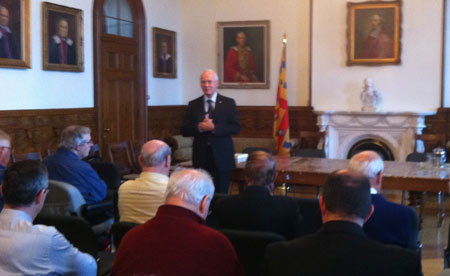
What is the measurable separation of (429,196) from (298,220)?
628 cm

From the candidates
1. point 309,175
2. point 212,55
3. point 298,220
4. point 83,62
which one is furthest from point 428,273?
point 212,55

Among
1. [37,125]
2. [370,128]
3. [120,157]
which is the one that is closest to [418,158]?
[370,128]

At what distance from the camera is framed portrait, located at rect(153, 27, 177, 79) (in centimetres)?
1045

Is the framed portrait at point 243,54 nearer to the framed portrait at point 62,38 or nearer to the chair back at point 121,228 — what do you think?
the framed portrait at point 62,38

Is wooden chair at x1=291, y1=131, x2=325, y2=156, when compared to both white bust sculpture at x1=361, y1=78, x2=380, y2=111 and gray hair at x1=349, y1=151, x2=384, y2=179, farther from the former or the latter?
gray hair at x1=349, y1=151, x2=384, y2=179

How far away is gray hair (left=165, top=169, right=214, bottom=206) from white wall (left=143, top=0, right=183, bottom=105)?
8.02 metres

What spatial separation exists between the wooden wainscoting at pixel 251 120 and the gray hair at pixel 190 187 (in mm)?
7904

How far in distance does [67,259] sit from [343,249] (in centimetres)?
123

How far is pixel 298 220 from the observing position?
3100 millimetres

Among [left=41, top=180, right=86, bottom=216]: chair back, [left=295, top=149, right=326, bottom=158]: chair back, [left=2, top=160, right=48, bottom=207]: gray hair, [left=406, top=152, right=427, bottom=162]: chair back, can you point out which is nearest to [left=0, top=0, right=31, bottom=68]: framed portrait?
[left=41, top=180, right=86, bottom=216]: chair back

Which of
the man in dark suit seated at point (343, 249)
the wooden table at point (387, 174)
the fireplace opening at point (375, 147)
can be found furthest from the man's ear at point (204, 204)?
the fireplace opening at point (375, 147)

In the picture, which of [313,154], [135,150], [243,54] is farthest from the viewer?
[243,54]

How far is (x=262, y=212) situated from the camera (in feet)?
10.0

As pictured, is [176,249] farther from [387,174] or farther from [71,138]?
[387,174]
